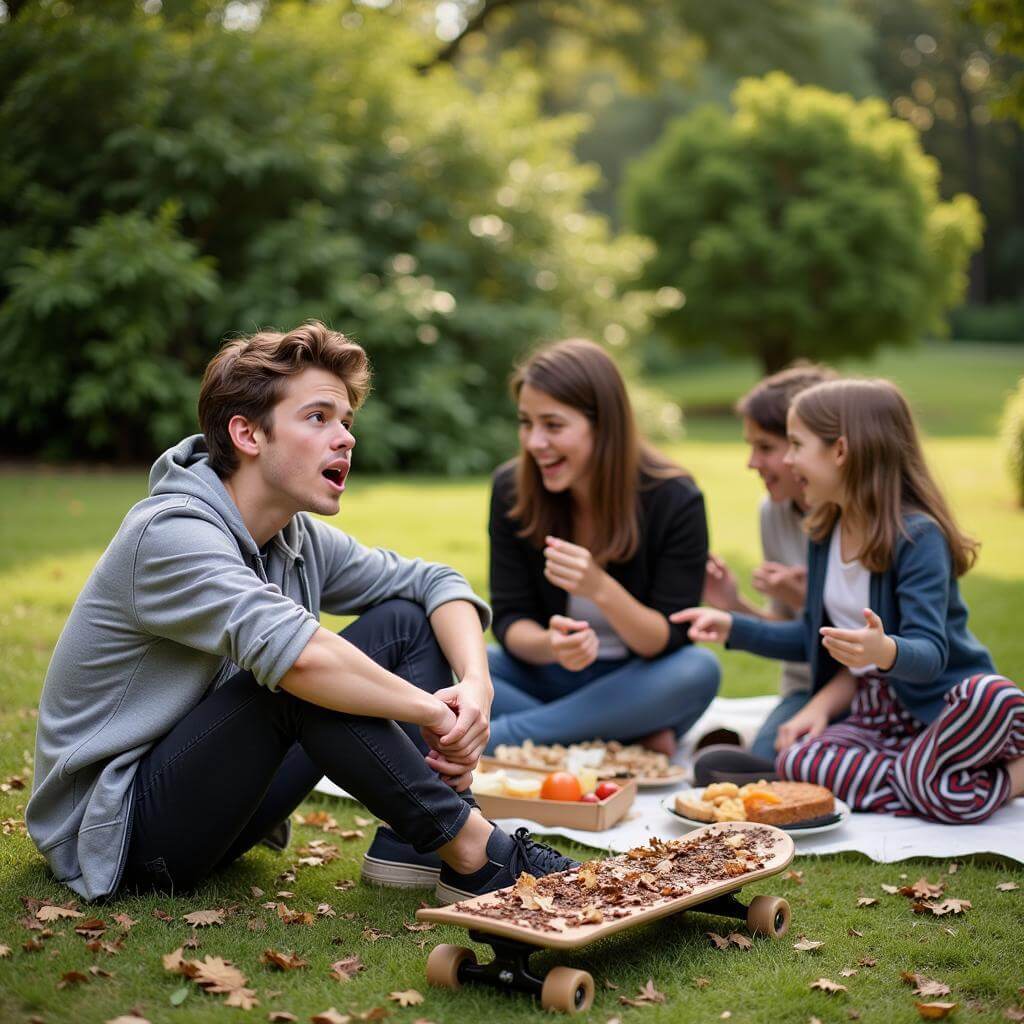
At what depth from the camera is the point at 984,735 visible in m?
3.99

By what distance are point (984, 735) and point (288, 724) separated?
2.31 metres

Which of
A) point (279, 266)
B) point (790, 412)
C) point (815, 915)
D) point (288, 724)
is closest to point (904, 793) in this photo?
point (815, 915)

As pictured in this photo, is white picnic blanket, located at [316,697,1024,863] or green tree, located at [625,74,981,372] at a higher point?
green tree, located at [625,74,981,372]

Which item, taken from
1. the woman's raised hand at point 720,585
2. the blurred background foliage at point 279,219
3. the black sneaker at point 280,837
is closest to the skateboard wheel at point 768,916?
the black sneaker at point 280,837

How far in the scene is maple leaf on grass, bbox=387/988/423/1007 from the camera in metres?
2.67

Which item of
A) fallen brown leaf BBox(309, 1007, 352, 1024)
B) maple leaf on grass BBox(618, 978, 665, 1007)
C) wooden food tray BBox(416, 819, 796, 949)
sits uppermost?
wooden food tray BBox(416, 819, 796, 949)

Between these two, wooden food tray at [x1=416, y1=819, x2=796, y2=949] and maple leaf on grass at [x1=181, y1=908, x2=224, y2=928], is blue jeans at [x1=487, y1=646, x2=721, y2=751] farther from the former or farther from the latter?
maple leaf on grass at [x1=181, y1=908, x2=224, y2=928]

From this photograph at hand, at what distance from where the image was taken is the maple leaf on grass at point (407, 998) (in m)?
2.67

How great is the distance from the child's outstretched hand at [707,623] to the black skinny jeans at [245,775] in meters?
1.52

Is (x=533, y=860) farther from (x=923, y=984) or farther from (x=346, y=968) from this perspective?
(x=923, y=984)

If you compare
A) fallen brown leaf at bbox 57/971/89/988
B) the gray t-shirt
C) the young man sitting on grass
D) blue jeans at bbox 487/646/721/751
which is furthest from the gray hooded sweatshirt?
the gray t-shirt

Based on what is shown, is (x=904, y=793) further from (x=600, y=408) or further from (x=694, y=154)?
(x=694, y=154)

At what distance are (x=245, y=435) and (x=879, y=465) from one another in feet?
7.34

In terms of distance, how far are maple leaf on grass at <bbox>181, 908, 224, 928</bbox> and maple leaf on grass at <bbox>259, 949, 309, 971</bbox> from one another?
231mm
